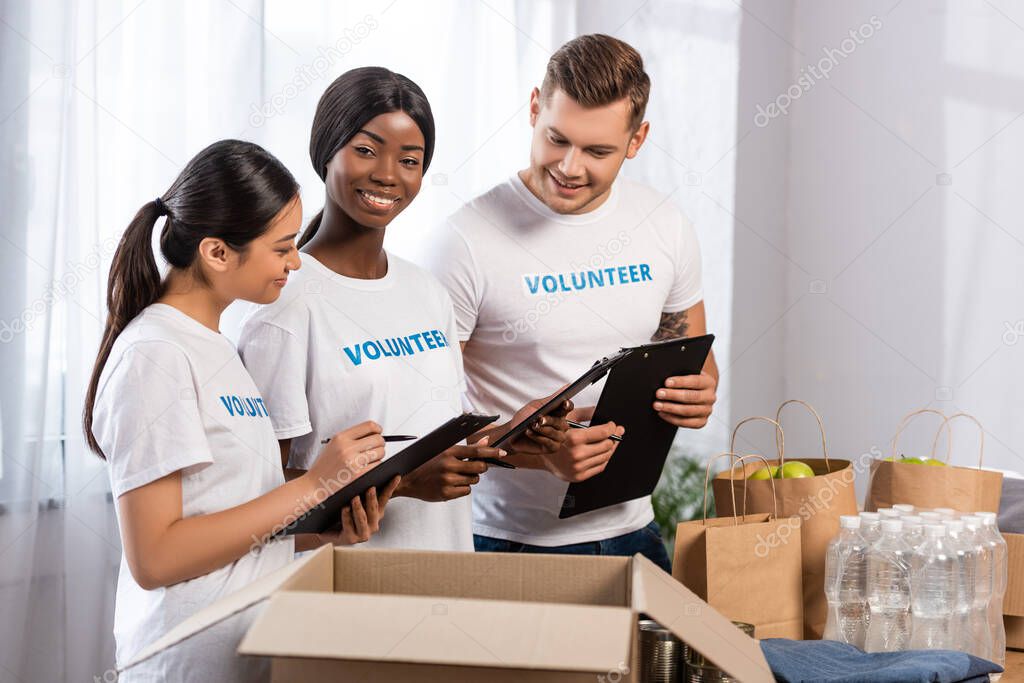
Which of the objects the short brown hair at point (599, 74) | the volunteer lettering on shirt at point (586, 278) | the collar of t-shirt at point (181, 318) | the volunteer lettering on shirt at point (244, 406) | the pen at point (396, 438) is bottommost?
the pen at point (396, 438)

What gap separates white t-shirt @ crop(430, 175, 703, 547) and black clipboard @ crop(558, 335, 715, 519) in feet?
0.23

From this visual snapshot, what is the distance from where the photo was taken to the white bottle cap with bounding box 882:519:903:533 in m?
1.23

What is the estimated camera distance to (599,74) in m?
1.65

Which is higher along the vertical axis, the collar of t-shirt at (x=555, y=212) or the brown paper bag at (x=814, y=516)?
the collar of t-shirt at (x=555, y=212)

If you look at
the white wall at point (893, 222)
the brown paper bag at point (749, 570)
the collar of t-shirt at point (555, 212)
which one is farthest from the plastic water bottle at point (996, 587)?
the white wall at point (893, 222)

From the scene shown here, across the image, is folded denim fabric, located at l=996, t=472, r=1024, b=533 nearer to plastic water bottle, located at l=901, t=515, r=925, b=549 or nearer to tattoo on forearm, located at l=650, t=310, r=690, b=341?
plastic water bottle, located at l=901, t=515, r=925, b=549

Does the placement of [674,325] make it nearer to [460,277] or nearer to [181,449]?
[460,277]

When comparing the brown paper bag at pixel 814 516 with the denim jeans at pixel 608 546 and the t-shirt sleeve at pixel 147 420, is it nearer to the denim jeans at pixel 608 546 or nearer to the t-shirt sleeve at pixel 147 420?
the denim jeans at pixel 608 546

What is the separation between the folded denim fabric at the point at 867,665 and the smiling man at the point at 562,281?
508mm

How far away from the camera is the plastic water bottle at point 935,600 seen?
121 centimetres

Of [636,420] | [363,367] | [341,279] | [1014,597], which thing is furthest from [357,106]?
[1014,597]

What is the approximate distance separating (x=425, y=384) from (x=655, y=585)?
694 millimetres

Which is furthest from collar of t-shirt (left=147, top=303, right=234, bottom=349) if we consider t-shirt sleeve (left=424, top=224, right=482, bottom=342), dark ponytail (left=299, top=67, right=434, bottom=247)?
t-shirt sleeve (left=424, top=224, right=482, bottom=342)

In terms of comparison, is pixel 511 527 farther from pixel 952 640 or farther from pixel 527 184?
pixel 952 640
